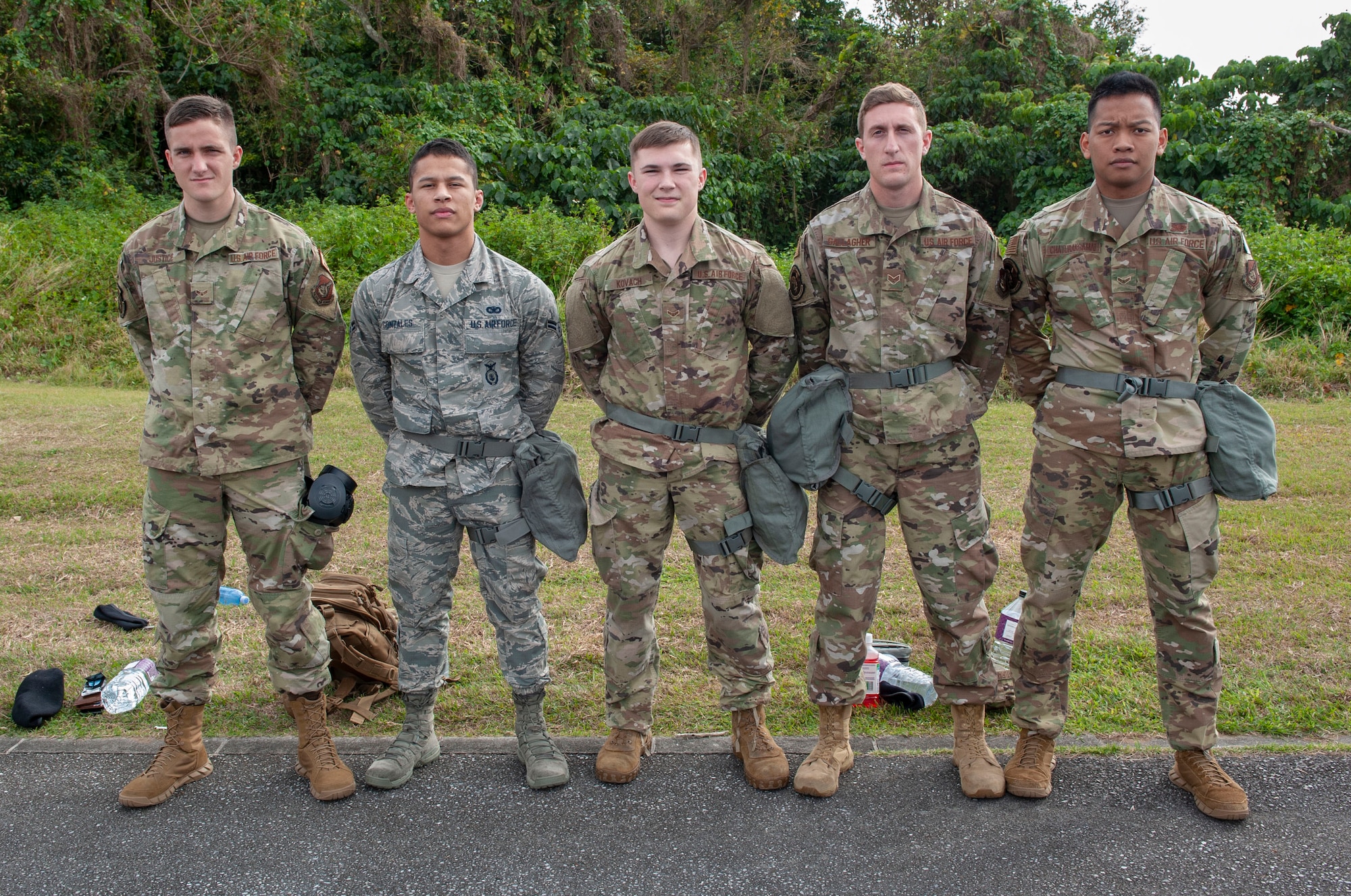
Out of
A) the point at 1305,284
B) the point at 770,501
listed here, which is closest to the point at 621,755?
the point at 770,501

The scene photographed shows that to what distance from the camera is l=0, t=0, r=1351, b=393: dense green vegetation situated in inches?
495

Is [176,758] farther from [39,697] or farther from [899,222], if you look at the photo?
[899,222]

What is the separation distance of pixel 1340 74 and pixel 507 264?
709 inches

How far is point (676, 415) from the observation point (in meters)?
3.54

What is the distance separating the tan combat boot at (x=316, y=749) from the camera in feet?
11.6

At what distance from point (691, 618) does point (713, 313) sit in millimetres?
2109

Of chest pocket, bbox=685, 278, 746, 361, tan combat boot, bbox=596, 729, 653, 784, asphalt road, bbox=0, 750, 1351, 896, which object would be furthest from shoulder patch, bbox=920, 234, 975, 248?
tan combat boot, bbox=596, 729, 653, 784

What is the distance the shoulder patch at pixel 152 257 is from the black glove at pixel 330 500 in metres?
0.92

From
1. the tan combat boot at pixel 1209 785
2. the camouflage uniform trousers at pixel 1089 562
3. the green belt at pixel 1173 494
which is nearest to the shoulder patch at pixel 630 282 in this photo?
the camouflage uniform trousers at pixel 1089 562

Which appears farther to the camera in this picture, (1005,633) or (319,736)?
(1005,633)

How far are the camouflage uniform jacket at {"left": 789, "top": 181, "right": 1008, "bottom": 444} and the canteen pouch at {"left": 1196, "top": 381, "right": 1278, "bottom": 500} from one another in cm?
73

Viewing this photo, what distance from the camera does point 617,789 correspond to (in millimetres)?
3555

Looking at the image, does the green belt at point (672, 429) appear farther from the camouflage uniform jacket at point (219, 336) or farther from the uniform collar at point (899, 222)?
the camouflage uniform jacket at point (219, 336)

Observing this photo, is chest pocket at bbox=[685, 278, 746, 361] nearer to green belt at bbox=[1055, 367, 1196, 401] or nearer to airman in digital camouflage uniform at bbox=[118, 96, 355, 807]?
green belt at bbox=[1055, 367, 1196, 401]
